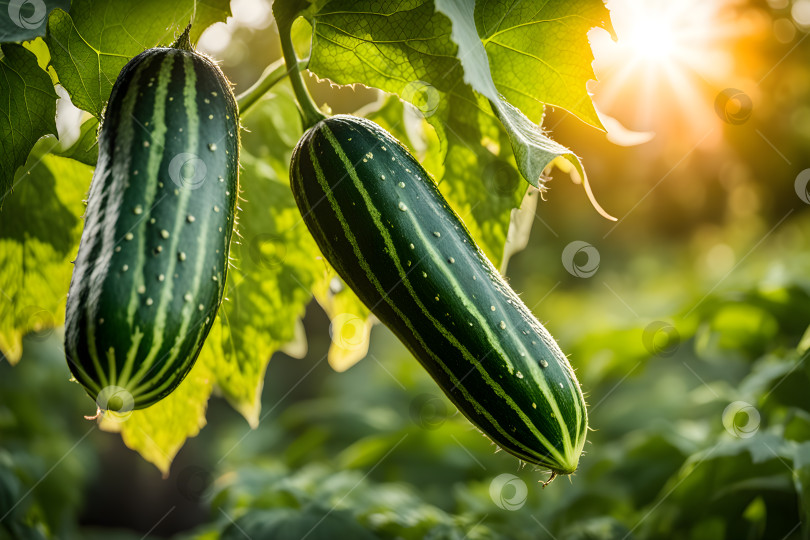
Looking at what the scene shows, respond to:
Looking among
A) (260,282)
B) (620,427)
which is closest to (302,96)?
(260,282)

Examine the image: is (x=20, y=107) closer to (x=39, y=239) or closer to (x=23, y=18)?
(x=23, y=18)

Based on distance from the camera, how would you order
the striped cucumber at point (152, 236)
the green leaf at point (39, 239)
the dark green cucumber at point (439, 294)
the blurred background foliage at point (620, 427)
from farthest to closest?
the blurred background foliage at point (620, 427) → the green leaf at point (39, 239) → the dark green cucumber at point (439, 294) → the striped cucumber at point (152, 236)

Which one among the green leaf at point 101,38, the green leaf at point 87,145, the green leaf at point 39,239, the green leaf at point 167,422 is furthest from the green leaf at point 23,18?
the green leaf at point 167,422

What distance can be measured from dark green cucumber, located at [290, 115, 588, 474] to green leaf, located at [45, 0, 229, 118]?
0.16 m

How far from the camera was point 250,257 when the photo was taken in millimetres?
886

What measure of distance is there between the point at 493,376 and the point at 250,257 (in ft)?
1.39

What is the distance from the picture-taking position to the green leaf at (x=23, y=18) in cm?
55

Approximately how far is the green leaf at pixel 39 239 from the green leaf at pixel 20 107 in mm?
192

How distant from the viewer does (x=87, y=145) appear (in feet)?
2.35

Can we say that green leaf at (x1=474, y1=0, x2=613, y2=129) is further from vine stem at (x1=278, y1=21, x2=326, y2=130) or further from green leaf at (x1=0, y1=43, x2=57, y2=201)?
green leaf at (x1=0, y1=43, x2=57, y2=201)

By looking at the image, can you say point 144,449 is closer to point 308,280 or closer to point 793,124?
point 308,280

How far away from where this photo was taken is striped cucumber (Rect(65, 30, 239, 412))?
45 centimetres

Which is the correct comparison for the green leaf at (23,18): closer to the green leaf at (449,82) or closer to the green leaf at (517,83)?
the green leaf at (449,82)

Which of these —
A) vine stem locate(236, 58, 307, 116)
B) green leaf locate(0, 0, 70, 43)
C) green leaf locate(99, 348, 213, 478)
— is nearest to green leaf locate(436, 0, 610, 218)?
vine stem locate(236, 58, 307, 116)
